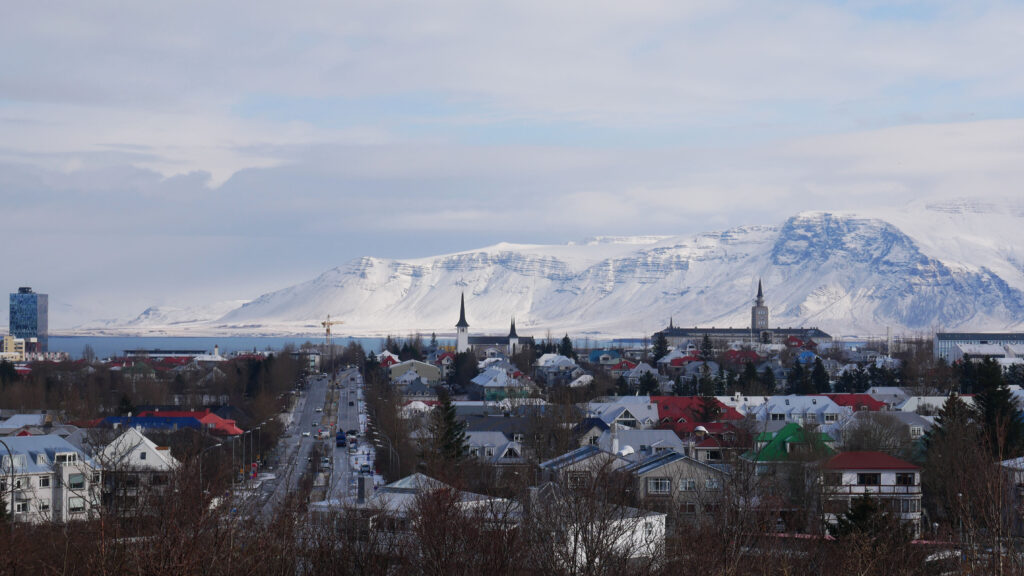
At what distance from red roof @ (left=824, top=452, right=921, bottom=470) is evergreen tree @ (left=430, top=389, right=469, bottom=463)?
13.3 metres

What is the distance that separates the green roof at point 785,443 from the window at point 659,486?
3.52 m

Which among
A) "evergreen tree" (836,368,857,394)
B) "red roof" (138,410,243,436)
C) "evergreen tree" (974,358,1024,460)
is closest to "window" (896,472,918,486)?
"evergreen tree" (974,358,1024,460)

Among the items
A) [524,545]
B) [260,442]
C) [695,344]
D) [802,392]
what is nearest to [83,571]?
[524,545]

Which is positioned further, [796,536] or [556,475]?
[556,475]

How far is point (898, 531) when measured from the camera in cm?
2870

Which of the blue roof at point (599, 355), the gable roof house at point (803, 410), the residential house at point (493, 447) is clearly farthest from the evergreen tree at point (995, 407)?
the blue roof at point (599, 355)

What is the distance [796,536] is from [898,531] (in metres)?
2.51

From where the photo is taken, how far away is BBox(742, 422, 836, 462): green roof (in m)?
45.8

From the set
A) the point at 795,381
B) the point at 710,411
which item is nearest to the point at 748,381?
the point at 795,381

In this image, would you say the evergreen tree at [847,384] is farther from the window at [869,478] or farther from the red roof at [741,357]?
the window at [869,478]

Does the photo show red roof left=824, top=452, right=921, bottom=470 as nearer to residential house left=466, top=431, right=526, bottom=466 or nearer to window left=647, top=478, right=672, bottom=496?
window left=647, top=478, right=672, bottom=496

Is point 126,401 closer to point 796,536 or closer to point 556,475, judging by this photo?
point 556,475

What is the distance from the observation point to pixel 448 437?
52656mm

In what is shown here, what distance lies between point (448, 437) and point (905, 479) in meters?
17.4
